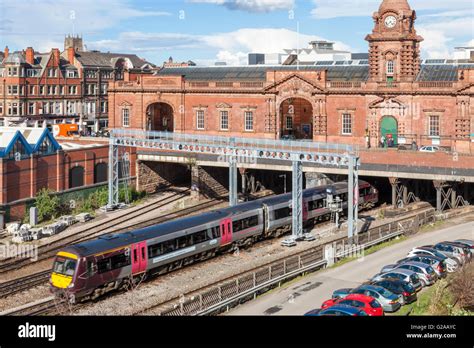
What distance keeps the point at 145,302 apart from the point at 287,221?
52.7ft

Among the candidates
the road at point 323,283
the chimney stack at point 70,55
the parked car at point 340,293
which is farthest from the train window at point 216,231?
the chimney stack at point 70,55

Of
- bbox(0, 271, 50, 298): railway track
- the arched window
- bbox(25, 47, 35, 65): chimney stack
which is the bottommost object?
bbox(0, 271, 50, 298): railway track

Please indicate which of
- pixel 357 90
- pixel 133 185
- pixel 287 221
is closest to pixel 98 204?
pixel 133 185

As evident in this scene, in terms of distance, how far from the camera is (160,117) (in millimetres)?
78000

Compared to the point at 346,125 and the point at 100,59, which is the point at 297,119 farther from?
the point at 100,59

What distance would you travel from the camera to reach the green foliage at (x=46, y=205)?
5200 cm

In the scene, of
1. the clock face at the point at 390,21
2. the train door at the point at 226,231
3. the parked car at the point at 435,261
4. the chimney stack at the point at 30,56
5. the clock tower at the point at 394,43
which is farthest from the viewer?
the chimney stack at the point at 30,56

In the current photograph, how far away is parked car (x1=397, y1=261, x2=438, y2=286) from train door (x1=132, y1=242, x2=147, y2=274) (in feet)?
40.7

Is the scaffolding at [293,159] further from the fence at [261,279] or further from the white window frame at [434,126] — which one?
the white window frame at [434,126]

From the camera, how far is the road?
27.7 meters

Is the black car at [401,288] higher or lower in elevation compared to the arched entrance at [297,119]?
lower

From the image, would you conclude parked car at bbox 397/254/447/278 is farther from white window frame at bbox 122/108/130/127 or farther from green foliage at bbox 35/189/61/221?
white window frame at bbox 122/108/130/127

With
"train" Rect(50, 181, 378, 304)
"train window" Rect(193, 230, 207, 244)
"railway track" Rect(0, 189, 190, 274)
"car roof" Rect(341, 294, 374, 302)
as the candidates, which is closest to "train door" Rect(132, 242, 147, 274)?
"train" Rect(50, 181, 378, 304)

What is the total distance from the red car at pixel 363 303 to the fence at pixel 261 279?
4220 millimetres
